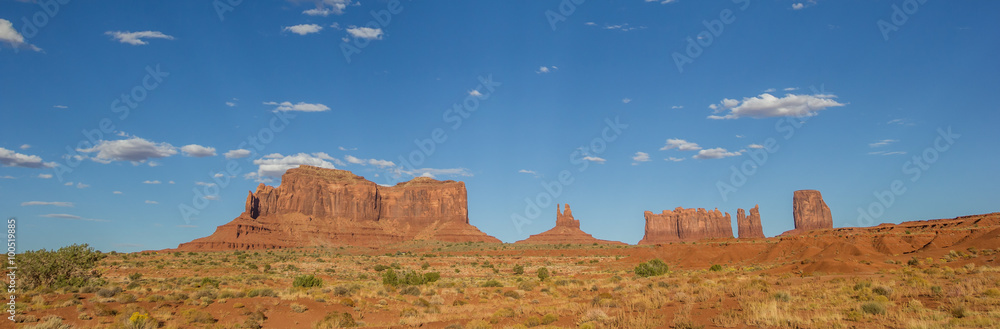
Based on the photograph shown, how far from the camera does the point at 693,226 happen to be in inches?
7618

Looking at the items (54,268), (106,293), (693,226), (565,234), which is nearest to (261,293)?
(106,293)

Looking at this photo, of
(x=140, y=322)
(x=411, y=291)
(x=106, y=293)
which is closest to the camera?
(x=140, y=322)

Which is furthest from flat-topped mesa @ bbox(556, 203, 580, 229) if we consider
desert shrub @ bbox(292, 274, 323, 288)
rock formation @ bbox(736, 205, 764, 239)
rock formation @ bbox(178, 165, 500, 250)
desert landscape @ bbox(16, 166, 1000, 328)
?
desert shrub @ bbox(292, 274, 323, 288)

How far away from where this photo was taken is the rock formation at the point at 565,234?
163500mm

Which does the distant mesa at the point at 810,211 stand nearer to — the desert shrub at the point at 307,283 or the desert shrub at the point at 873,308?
the desert shrub at the point at 307,283

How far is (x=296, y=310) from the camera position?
59.3 feet

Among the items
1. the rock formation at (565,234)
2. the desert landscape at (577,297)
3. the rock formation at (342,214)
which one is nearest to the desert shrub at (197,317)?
the desert landscape at (577,297)

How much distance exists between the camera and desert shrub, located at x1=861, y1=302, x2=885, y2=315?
39.7 ft

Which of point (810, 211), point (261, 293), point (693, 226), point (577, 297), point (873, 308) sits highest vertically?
point (810, 211)

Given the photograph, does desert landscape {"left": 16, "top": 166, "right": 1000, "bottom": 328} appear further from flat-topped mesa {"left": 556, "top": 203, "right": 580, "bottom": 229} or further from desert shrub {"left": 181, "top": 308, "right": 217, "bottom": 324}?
flat-topped mesa {"left": 556, "top": 203, "right": 580, "bottom": 229}

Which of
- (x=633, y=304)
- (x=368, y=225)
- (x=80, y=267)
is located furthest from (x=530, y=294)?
(x=368, y=225)

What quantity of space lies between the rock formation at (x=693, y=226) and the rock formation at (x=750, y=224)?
4572 millimetres

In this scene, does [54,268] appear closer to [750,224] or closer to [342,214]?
[342,214]

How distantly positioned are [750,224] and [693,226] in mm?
19436
